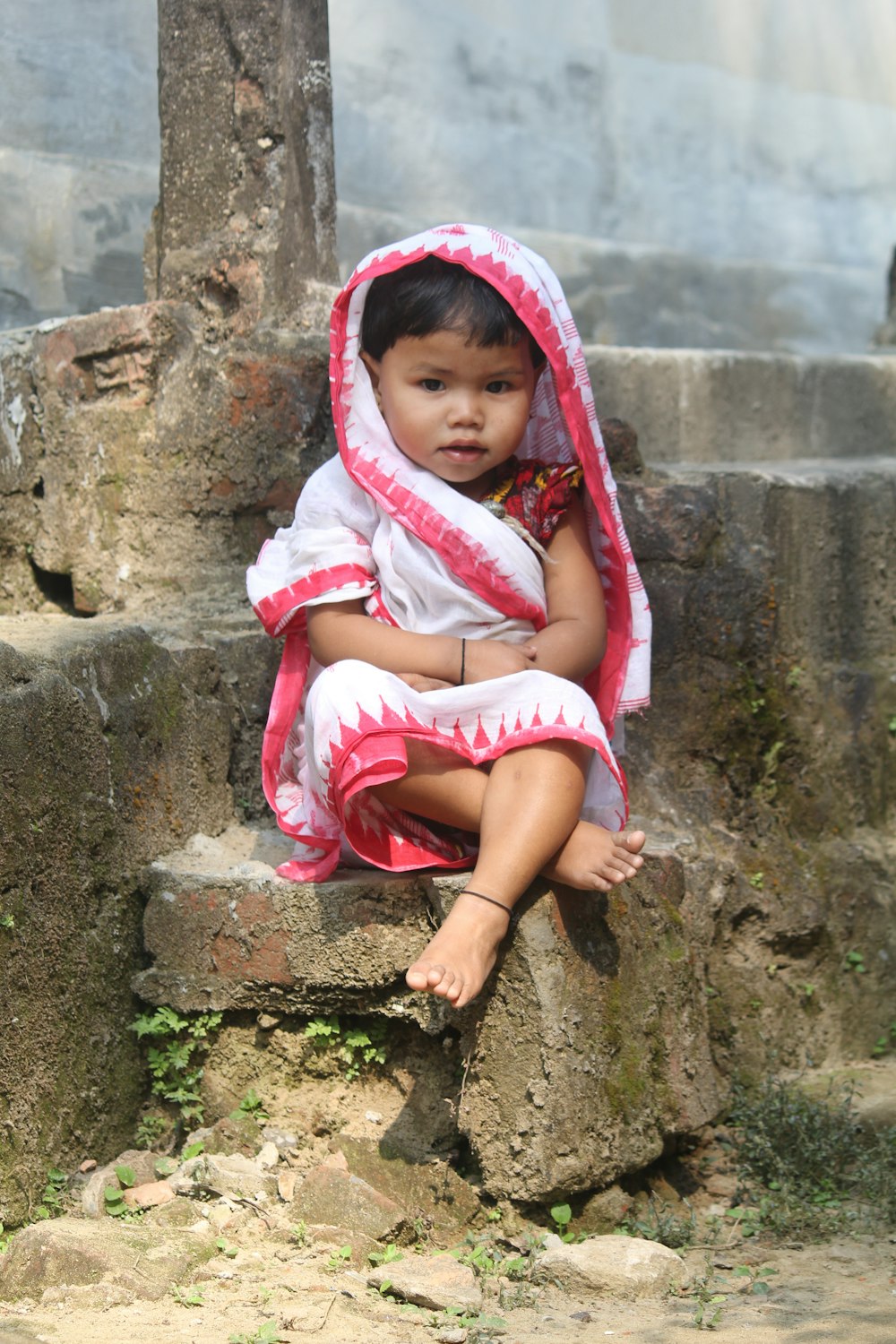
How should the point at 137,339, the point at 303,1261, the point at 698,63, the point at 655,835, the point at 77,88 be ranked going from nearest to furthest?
1. the point at 303,1261
2. the point at 655,835
3. the point at 137,339
4. the point at 77,88
5. the point at 698,63

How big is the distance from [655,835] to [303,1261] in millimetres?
1130

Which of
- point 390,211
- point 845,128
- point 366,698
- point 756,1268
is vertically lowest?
point 756,1268

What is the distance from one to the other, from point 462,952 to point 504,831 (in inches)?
8.3

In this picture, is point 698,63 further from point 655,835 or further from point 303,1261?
point 303,1261

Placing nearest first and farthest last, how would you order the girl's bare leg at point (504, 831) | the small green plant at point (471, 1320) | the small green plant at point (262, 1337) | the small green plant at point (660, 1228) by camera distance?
the small green plant at point (262, 1337)
the small green plant at point (471, 1320)
the girl's bare leg at point (504, 831)
the small green plant at point (660, 1228)

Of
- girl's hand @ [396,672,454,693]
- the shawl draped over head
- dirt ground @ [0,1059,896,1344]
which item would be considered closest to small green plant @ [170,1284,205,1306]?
dirt ground @ [0,1059,896,1344]

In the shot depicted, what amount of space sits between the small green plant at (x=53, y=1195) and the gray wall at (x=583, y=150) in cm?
291

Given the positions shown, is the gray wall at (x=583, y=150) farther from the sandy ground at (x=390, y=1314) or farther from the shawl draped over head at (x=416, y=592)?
the sandy ground at (x=390, y=1314)

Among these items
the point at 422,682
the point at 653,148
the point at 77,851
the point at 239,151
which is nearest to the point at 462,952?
the point at 422,682

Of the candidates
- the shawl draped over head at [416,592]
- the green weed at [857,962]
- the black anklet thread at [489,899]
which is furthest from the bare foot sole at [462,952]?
the green weed at [857,962]

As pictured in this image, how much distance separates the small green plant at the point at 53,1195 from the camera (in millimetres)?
2469

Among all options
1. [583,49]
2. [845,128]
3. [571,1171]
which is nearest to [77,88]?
[583,49]

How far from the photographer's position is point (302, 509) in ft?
8.99

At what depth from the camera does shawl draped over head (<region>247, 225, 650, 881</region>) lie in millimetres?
2484
